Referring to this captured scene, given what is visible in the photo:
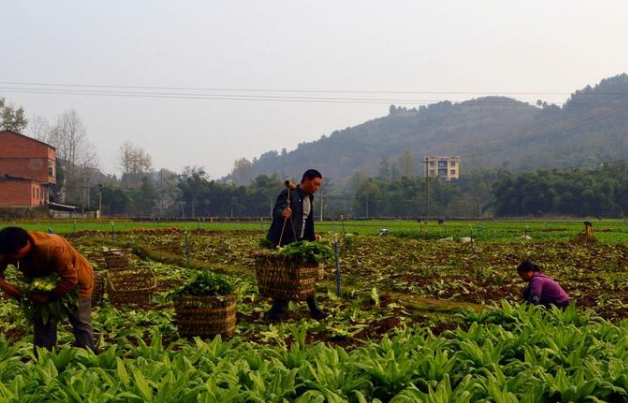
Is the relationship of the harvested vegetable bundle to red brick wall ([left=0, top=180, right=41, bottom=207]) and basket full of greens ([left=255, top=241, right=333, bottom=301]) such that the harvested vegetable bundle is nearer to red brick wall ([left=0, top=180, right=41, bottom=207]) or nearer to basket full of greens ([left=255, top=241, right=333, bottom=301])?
basket full of greens ([left=255, top=241, right=333, bottom=301])

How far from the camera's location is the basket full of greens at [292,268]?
830cm

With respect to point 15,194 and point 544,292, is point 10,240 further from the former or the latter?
point 15,194

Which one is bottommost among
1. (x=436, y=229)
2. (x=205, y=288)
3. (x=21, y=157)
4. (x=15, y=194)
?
(x=436, y=229)

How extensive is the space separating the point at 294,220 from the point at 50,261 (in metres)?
4.07

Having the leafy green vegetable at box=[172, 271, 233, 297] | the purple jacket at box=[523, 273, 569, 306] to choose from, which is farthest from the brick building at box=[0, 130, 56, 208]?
the purple jacket at box=[523, 273, 569, 306]

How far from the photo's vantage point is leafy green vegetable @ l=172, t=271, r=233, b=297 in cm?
793

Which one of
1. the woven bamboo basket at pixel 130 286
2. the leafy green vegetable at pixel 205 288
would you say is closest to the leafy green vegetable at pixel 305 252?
the leafy green vegetable at pixel 205 288

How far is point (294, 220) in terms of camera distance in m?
9.37

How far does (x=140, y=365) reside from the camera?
4688mm

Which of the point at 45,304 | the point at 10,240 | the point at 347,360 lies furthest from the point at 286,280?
the point at 10,240

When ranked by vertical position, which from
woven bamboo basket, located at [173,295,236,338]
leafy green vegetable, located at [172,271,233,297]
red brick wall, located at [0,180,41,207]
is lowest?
woven bamboo basket, located at [173,295,236,338]

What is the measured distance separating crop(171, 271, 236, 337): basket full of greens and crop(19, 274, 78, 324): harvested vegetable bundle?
1.66 metres

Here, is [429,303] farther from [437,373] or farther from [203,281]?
[437,373]

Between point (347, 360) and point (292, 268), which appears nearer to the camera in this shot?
point (347, 360)
